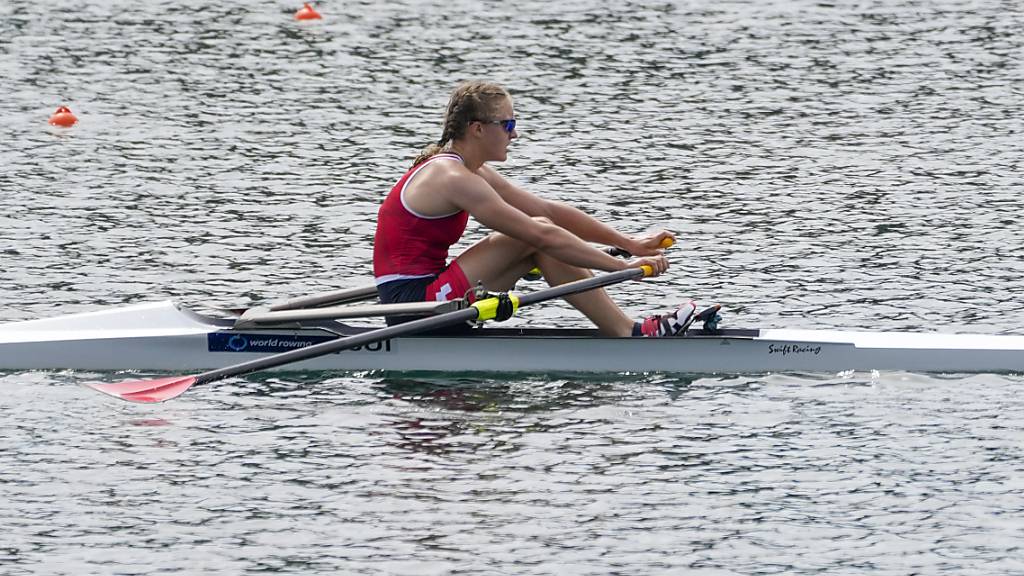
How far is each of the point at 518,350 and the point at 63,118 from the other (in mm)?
9381

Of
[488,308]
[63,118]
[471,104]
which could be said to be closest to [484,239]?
[488,308]

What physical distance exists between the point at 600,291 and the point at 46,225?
20.0 ft

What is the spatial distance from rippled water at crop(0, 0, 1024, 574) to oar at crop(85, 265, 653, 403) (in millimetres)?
189

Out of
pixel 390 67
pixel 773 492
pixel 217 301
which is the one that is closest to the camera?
Answer: pixel 773 492

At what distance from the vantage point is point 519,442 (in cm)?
1054

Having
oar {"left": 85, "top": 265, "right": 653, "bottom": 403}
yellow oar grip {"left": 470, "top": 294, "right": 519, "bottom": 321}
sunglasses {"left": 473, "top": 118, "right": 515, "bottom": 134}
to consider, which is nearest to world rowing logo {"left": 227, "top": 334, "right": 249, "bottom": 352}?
oar {"left": 85, "top": 265, "right": 653, "bottom": 403}

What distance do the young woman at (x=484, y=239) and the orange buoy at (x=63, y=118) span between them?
883 centimetres

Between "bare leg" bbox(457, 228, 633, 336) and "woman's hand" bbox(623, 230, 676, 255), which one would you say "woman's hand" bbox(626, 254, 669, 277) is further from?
"bare leg" bbox(457, 228, 633, 336)

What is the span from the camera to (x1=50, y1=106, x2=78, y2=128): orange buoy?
63.7 feet

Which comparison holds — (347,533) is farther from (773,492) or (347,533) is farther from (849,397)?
(849,397)


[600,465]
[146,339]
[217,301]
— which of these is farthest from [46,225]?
[600,465]

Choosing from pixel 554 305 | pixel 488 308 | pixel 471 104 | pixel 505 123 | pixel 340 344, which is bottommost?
pixel 554 305

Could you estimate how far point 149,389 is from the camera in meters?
11.1

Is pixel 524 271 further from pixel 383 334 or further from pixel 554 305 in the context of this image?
pixel 554 305
